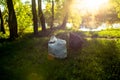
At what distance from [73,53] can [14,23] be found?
9667 millimetres

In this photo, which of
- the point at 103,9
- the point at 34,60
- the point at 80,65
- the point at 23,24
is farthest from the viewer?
the point at 103,9

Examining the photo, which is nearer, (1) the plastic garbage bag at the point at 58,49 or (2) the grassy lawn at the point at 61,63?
(2) the grassy lawn at the point at 61,63

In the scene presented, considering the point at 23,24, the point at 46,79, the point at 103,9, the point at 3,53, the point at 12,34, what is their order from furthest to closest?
the point at 103,9
the point at 23,24
the point at 12,34
the point at 3,53
the point at 46,79

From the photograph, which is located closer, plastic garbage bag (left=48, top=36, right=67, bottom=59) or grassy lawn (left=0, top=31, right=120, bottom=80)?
grassy lawn (left=0, top=31, right=120, bottom=80)

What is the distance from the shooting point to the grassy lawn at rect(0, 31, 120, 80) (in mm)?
16797

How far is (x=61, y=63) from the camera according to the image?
61.2 ft

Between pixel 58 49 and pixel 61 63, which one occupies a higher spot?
pixel 58 49

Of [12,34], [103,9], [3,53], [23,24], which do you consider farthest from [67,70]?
[103,9]

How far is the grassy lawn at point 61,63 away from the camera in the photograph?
16797 millimetres

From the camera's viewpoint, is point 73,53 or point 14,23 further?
point 14,23

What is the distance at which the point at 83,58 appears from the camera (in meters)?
19.2

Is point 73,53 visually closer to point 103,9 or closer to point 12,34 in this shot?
point 12,34

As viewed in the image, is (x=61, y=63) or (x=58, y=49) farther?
(x=58, y=49)

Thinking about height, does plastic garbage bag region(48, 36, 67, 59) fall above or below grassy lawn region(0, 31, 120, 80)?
above
